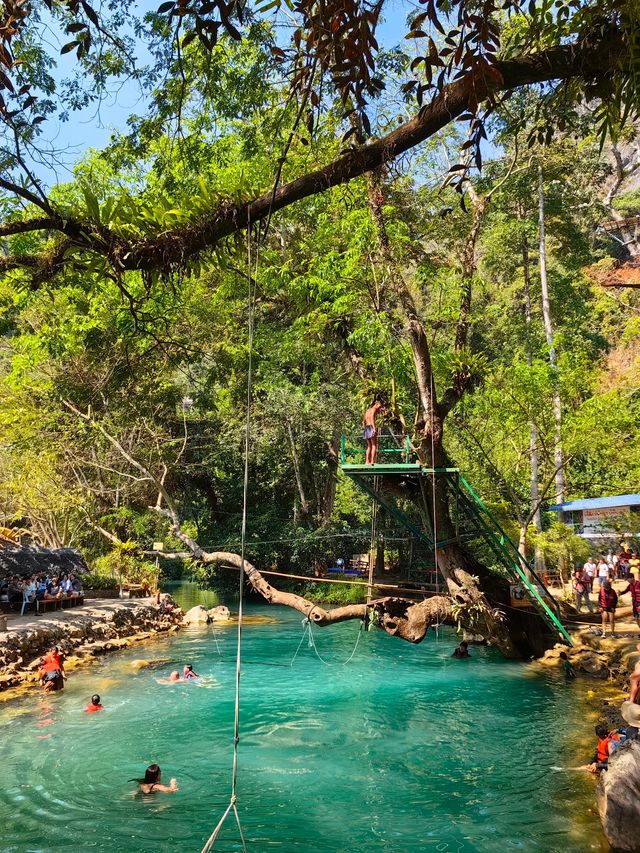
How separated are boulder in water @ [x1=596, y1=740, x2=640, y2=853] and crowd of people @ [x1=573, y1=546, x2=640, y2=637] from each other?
741 centimetres

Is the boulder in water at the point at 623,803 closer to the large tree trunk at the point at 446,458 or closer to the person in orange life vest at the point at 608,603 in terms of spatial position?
the large tree trunk at the point at 446,458

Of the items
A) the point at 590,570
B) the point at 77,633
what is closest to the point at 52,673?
the point at 77,633

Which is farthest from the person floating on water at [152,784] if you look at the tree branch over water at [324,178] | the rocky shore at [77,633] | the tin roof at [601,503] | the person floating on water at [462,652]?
the tin roof at [601,503]

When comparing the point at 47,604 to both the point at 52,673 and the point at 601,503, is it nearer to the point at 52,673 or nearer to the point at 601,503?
the point at 52,673

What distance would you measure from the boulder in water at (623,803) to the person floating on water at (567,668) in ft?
23.7

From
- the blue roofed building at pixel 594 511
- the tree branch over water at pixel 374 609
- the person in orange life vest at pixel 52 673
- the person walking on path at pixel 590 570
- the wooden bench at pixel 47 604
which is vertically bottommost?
the person in orange life vest at pixel 52 673

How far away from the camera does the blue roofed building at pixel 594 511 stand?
18.4m

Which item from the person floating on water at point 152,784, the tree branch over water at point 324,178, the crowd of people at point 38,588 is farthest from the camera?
the crowd of people at point 38,588

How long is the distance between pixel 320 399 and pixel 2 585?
11.6m

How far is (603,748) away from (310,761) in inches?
161

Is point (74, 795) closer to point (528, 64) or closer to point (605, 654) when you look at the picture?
point (528, 64)

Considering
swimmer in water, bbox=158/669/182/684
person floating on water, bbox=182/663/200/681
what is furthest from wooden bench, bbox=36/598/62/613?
person floating on water, bbox=182/663/200/681

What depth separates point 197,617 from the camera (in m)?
23.5

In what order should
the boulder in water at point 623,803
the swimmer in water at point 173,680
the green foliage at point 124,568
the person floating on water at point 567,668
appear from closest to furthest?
the boulder in water at point 623,803 → the person floating on water at point 567,668 → the swimmer in water at point 173,680 → the green foliage at point 124,568
